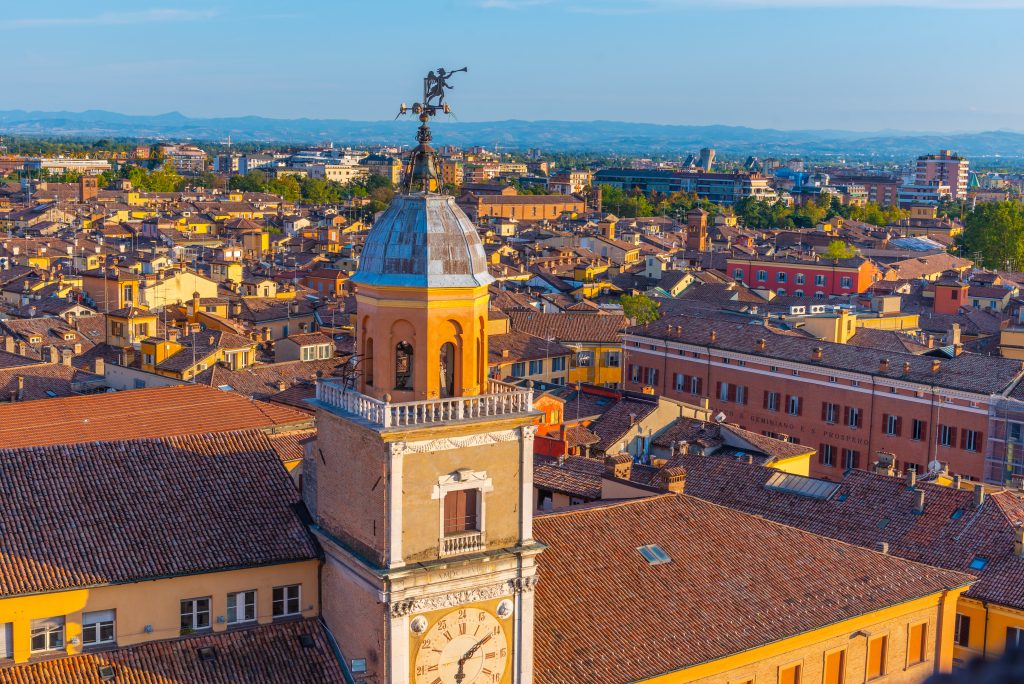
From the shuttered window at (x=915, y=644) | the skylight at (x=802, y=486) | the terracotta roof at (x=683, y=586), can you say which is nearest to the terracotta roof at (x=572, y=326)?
the skylight at (x=802, y=486)

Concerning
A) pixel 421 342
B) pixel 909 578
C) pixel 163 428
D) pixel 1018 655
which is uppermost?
pixel 1018 655

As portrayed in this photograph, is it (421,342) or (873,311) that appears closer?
(421,342)

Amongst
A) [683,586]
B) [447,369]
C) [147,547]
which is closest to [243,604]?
[147,547]

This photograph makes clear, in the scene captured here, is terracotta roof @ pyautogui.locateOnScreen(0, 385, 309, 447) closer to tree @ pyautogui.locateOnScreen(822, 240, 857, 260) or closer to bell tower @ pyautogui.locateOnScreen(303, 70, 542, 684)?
bell tower @ pyautogui.locateOnScreen(303, 70, 542, 684)

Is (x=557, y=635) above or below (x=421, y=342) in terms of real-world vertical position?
below

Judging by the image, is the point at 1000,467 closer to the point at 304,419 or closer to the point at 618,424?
the point at 618,424

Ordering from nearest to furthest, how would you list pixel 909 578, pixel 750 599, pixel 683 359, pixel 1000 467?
1. pixel 750 599
2. pixel 909 578
3. pixel 1000 467
4. pixel 683 359

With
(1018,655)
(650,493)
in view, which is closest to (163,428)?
(650,493)
